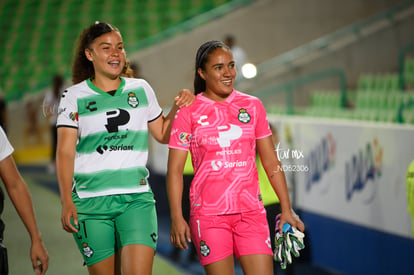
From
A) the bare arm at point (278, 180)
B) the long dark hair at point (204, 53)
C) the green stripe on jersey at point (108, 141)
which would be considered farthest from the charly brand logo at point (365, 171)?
the green stripe on jersey at point (108, 141)

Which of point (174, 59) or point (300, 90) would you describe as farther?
point (174, 59)

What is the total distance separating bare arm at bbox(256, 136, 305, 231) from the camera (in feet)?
13.0

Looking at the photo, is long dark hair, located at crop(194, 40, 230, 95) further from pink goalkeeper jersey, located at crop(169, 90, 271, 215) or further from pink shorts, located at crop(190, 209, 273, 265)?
pink shorts, located at crop(190, 209, 273, 265)

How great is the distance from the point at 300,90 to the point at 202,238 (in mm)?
11047

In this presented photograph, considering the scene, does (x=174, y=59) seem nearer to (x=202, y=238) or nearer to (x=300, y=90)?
(x=300, y=90)

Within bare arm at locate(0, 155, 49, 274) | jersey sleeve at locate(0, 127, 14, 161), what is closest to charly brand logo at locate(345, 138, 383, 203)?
bare arm at locate(0, 155, 49, 274)

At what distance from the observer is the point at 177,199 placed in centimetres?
395

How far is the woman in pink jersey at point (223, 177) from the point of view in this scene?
3.92 metres

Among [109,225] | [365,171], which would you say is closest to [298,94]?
[365,171]

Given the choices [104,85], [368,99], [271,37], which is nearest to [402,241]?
[104,85]

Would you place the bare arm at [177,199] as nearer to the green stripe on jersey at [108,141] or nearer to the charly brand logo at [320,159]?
the green stripe on jersey at [108,141]

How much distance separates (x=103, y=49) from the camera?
409cm

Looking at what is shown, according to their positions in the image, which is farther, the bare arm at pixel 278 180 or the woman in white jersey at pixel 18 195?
the bare arm at pixel 278 180

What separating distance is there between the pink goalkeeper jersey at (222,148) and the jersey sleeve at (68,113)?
542 mm
